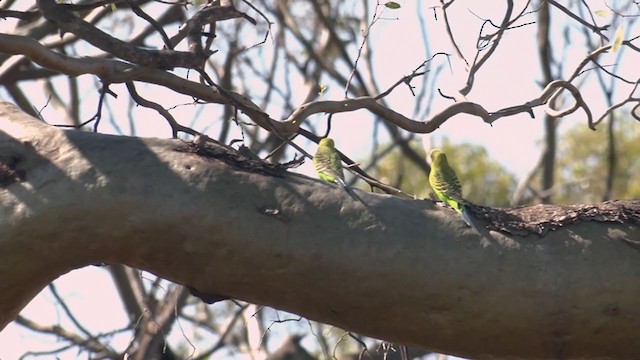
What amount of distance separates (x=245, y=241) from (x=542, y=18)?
7.09 m

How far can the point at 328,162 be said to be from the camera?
13.5 ft

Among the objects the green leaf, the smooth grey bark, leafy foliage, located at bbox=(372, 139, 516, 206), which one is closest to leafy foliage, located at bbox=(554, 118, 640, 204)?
leafy foliage, located at bbox=(372, 139, 516, 206)

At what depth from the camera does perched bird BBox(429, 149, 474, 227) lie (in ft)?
11.1

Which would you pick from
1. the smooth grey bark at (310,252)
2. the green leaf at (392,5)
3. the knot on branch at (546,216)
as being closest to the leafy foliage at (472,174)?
the green leaf at (392,5)

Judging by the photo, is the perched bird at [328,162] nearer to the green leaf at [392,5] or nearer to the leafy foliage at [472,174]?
the green leaf at [392,5]

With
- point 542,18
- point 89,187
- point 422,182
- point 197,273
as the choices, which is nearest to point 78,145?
point 89,187

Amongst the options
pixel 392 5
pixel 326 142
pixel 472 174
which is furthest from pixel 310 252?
pixel 472 174

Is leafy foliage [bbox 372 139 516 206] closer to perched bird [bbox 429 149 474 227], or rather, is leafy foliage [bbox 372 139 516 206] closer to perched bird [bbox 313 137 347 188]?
perched bird [bbox 429 149 474 227]

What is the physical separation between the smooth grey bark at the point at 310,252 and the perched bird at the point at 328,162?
0.65 m

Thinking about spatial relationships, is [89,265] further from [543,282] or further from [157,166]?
[543,282]

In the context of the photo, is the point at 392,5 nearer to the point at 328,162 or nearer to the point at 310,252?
the point at 328,162

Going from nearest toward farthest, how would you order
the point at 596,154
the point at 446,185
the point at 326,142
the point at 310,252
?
the point at 310,252
the point at 446,185
the point at 326,142
the point at 596,154

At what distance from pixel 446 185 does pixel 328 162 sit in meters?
0.43

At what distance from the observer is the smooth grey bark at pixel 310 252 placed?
3143 mm
